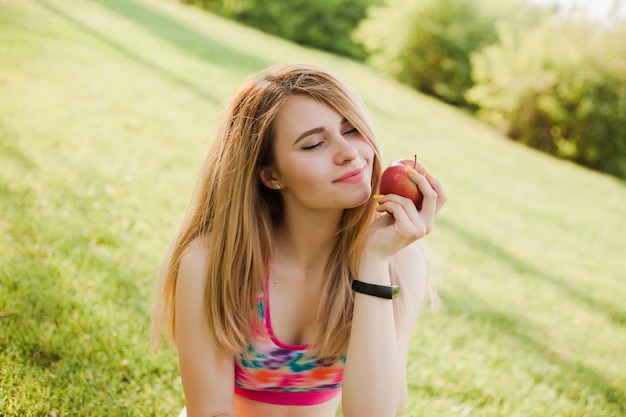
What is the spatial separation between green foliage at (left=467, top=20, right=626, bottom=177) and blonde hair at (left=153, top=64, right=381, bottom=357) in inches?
600

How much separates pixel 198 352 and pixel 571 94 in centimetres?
1594

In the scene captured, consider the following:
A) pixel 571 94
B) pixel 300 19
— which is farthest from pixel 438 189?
pixel 300 19

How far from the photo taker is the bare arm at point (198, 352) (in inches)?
83.3

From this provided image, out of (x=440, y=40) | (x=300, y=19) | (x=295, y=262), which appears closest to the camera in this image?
(x=295, y=262)

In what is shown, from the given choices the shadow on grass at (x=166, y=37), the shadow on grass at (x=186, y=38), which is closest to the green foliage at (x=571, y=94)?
the shadow on grass at (x=186, y=38)

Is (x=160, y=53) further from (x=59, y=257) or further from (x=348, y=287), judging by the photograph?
(x=348, y=287)

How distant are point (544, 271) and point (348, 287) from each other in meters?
4.76

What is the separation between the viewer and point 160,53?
12836 mm

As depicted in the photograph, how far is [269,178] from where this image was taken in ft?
7.38

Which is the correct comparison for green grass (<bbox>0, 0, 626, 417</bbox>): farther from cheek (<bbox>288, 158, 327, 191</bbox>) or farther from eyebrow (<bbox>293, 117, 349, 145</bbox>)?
eyebrow (<bbox>293, 117, 349, 145</bbox>)

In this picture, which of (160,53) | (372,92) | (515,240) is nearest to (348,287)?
(515,240)

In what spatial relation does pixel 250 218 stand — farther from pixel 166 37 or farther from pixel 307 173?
pixel 166 37

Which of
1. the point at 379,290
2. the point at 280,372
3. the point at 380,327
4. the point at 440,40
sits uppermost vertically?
the point at 440,40

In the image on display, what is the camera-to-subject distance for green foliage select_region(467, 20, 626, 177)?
15500 mm
